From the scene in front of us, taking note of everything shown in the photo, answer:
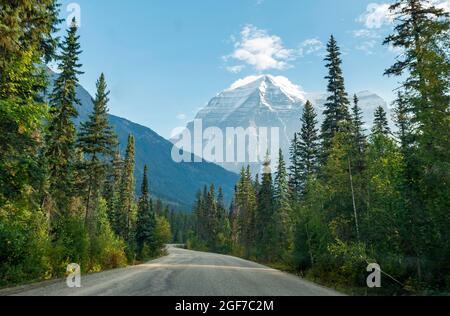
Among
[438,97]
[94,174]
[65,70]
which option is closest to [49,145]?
[65,70]

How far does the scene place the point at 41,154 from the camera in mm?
25844

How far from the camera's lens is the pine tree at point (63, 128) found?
88.4ft

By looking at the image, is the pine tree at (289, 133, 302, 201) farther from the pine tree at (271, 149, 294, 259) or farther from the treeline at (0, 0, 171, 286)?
the treeline at (0, 0, 171, 286)

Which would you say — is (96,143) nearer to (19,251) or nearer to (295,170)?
(19,251)

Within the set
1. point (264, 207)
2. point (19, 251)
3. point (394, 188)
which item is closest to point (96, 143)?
point (19, 251)

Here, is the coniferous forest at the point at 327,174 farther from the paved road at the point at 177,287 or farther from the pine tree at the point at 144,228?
the pine tree at the point at 144,228

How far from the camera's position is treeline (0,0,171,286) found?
15.4 meters

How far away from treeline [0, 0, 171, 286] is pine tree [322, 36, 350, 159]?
19.8 m

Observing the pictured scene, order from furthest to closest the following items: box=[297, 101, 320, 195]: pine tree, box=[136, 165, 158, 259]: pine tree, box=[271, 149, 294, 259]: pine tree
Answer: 1. box=[136, 165, 158, 259]: pine tree
2. box=[297, 101, 320, 195]: pine tree
3. box=[271, 149, 294, 259]: pine tree

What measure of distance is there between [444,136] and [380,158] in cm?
925

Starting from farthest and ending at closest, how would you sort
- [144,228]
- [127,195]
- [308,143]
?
[144,228], [127,195], [308,143]

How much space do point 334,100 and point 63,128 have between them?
23.5 m

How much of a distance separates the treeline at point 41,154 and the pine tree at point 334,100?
19813 millimetres

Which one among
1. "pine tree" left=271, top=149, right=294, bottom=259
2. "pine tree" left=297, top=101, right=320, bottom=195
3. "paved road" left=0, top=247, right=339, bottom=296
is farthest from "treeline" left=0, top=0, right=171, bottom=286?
"pine tree" left=297, top=101, right=320, bottom=195
